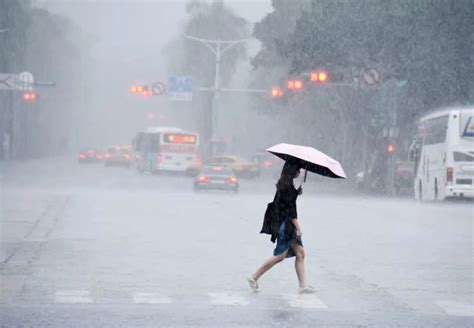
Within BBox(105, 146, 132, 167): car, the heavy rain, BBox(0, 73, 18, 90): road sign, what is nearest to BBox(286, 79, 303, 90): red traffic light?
the heavy rain

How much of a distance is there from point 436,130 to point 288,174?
33259 millimetres

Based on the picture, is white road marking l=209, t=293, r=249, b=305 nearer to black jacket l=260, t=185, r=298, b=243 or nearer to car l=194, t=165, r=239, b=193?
black jacket l=260, t=185, r=298, b=243

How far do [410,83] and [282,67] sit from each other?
Result: 107 ft

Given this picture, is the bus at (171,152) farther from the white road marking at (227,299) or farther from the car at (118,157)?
the white road marking at (227,299)

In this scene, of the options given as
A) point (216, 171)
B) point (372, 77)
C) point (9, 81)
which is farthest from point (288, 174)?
point (9, 81)

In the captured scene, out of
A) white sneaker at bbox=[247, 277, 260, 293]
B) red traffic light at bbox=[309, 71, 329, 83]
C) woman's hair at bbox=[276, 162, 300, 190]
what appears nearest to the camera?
woman's hair at bbox=[276, 162, 300, 190]

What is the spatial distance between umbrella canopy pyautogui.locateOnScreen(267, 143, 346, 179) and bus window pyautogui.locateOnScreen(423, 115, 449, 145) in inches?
1205

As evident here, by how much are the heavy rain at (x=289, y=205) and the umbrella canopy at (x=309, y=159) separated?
0.09ft

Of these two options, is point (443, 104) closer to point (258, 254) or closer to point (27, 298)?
point (258, 254)

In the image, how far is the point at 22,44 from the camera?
9888 centimetres

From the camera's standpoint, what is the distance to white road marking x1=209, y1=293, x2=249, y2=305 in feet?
42.9

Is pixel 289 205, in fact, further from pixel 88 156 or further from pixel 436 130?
pixel 88 156

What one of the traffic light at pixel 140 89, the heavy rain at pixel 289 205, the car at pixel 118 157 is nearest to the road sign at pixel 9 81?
the heavy rain at pixel 289 205

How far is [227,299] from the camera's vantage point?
13398 mm
